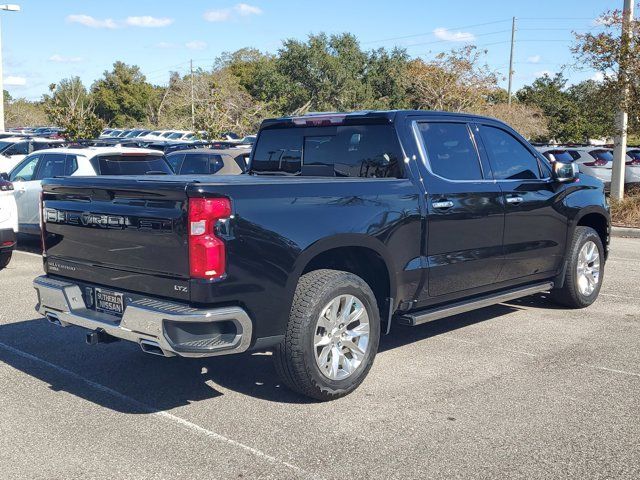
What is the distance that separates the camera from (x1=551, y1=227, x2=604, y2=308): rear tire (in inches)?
301

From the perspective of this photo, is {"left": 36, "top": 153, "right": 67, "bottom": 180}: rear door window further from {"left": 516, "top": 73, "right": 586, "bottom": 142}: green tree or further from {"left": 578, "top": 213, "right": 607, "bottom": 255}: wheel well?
{"left": 516, "top": 73, "right": 586, "bottom": 142}: green tree

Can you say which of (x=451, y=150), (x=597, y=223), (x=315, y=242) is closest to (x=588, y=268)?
(x=597, y=223)

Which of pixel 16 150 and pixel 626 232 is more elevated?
pixel 16 150

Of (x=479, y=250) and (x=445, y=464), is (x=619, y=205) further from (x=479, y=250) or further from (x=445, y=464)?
(x=445, y=464)

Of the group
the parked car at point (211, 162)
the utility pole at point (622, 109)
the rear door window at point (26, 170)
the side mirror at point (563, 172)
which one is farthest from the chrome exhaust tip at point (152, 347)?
the utility pole at point (622, 109)

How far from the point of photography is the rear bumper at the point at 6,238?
9694 millimetres

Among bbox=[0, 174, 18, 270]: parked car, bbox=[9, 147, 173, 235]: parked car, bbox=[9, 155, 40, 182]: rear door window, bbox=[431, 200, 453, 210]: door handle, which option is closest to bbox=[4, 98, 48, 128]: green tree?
bbox=[9, 155, 40, 182]: rear door window

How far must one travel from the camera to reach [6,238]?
9.73 meters

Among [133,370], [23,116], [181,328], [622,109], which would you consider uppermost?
[23,116]

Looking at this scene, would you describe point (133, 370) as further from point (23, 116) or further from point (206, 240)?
point (23, 116)

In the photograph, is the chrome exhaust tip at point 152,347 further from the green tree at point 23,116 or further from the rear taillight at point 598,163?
the green tree at point 23,116

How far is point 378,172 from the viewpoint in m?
5.99

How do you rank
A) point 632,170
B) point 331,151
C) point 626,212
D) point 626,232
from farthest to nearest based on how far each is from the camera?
point 632,170 → point 626,212 → point 626,232 → point 331,151

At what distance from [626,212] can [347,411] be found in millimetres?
13460
